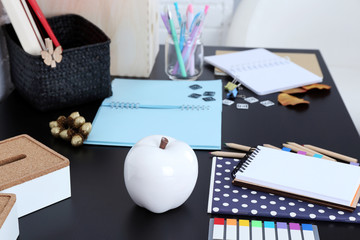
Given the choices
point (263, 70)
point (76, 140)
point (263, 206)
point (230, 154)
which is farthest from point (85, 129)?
point (263, 70)

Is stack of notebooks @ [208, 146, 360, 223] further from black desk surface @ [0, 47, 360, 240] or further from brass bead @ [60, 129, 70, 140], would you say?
brass bead @ [60, 129, 70, 140]

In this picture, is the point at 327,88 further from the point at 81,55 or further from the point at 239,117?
the point at 81,55

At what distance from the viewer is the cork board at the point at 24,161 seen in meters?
0.75

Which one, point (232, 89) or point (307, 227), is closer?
point (307, 227)

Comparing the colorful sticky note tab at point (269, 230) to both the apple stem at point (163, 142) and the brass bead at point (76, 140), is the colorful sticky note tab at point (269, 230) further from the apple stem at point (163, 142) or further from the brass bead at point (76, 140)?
the brass bead at point (76, 140)

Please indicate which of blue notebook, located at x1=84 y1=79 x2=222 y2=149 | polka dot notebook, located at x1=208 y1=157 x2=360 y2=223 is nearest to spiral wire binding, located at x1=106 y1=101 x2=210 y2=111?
blue notebook, located at x1=84 y1=79 x2=222 y2=149

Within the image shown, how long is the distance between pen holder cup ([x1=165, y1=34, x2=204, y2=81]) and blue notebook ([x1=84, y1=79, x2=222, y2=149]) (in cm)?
4

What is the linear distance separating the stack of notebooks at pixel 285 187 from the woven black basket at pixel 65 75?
1.23 feet

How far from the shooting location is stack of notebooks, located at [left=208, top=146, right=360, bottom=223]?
0.79 meters

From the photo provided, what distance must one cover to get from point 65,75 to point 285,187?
0.53 meters

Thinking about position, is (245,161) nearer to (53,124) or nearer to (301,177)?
(301,177)

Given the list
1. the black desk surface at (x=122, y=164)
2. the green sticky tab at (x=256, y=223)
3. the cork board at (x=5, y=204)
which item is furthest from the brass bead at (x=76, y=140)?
the green sticky tab at (x=256, y=223)

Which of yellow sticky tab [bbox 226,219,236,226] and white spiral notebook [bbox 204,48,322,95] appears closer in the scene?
yellow sticky tab [bbox 226,219,236,226]

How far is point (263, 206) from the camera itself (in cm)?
79
